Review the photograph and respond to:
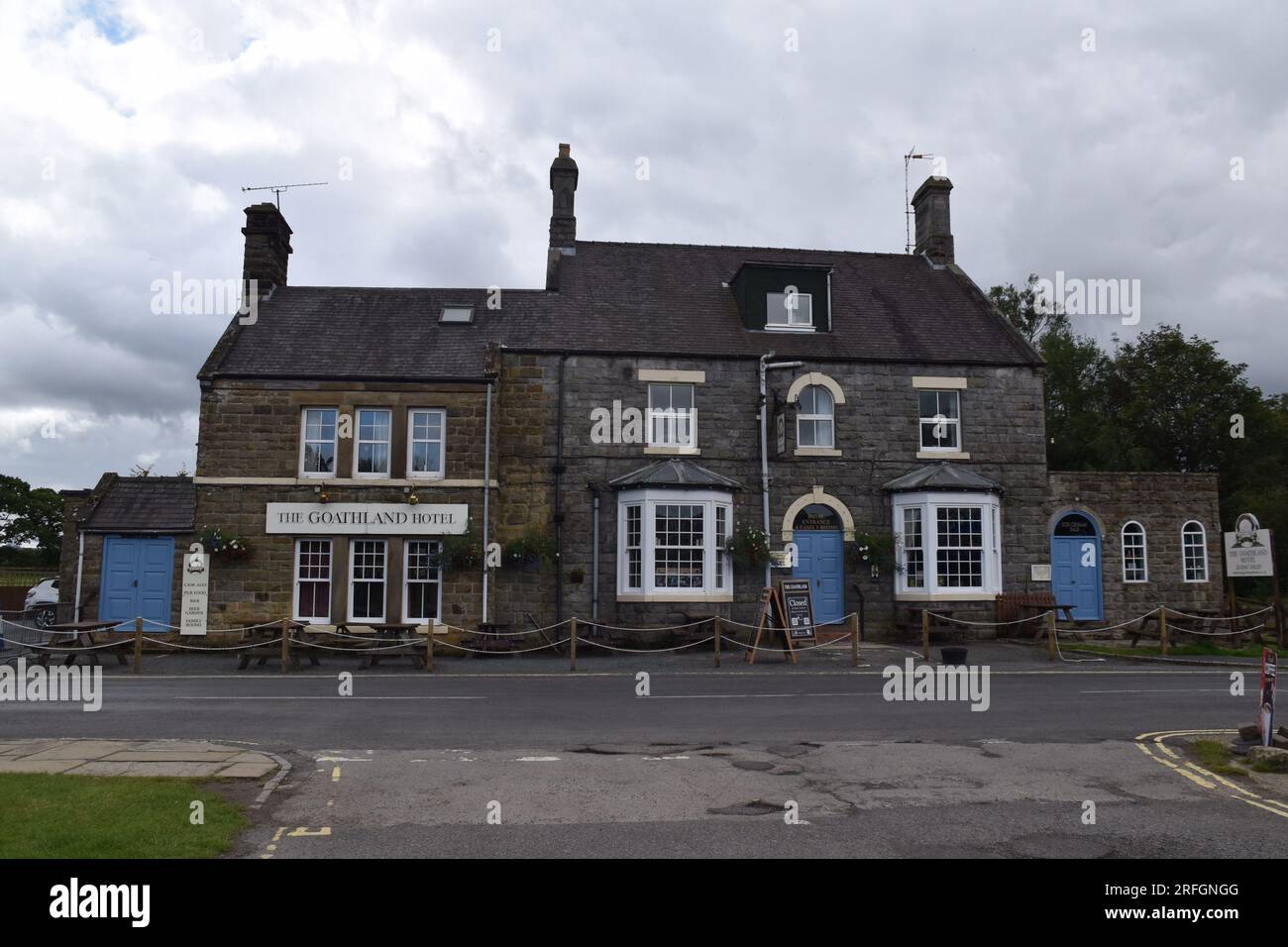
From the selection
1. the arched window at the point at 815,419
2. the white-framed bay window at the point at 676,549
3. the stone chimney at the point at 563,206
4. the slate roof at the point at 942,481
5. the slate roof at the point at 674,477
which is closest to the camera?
the slate roof at the point at 674,477

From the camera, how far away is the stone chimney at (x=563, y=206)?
2772 cm

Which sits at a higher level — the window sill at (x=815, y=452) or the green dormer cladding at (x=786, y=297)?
the green dormer cladding at (x=786, y=297)

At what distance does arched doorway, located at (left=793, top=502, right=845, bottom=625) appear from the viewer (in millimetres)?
23906

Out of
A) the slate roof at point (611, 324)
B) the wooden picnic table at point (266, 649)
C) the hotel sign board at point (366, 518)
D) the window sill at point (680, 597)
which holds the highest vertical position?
the slate roof at point (611, 324)

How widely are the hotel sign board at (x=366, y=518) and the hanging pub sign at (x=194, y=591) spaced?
5.08ft

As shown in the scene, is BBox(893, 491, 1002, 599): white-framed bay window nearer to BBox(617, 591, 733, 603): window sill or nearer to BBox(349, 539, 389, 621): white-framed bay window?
BBox(617, 591, 733, 603): window sill

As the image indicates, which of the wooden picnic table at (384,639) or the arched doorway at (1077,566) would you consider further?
the arched doorway at (1077,566)

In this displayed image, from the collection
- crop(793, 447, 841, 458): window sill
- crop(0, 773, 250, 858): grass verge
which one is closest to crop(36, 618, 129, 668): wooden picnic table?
crop(0, 773, 250, 858): grass verge

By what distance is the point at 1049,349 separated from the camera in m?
43.8

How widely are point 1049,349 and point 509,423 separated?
29.3m

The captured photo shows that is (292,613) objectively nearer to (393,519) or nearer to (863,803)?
(393,519)

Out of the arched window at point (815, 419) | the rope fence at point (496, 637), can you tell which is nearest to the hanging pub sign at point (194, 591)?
the rope fence at point (496, 637)

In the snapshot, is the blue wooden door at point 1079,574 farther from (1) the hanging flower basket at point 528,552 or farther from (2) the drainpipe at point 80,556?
(2) the drainpipe at point 80,556
